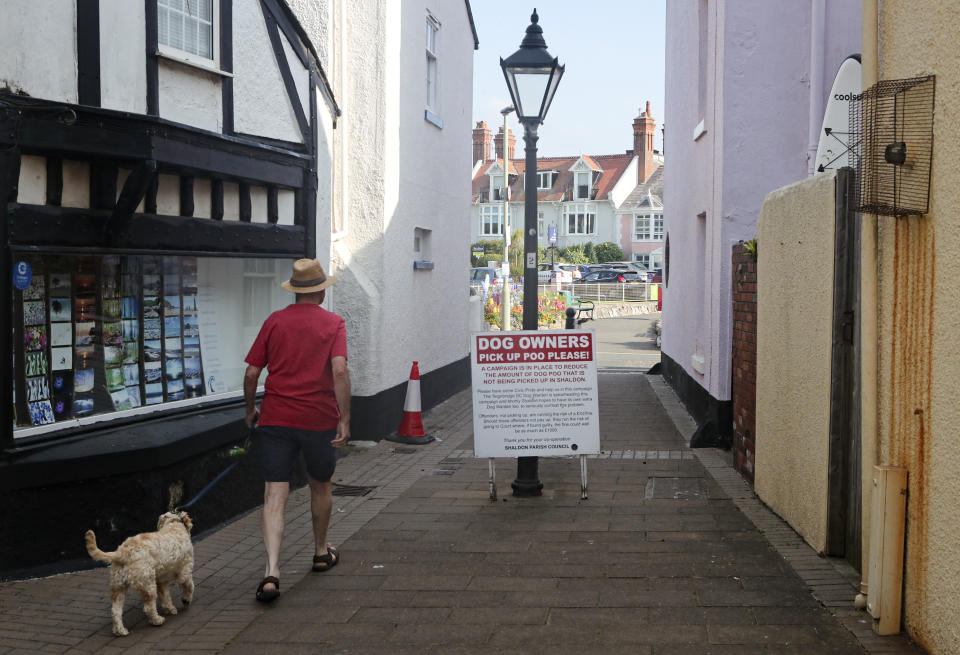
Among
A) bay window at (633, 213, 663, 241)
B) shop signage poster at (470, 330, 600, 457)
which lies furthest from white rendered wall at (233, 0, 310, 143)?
bay window at (633, 213, 663, 241)

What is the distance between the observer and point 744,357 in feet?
30.5

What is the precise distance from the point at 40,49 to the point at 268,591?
3459mm

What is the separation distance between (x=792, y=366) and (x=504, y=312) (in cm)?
1838

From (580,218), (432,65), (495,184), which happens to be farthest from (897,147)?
(495,184)

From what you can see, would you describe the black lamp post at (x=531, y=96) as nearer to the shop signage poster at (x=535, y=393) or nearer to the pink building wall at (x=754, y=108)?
the shop signage poster at (x=535, y=393)

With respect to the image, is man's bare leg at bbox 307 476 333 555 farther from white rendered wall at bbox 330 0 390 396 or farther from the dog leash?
white rendered wall at bbox 330 0 390 396

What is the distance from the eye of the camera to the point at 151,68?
7.20 meters

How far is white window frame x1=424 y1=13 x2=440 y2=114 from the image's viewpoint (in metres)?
14.3

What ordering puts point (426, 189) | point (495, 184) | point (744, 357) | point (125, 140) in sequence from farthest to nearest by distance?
point (495, 184) < point (426, 189) < point (744, 357) < point (125, 140)

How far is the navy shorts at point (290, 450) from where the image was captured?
6.12m

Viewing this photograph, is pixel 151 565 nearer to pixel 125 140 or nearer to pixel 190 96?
pixel 125 140

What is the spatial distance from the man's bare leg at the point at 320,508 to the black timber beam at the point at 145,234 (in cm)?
213

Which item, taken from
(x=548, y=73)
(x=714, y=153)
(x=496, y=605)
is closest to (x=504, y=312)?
(x=714, y=153)

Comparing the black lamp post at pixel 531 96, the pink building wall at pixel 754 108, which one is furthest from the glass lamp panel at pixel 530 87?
the pink building wall at pixel 754 108
